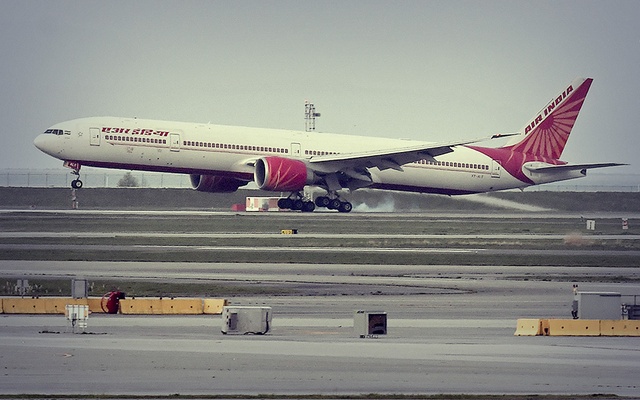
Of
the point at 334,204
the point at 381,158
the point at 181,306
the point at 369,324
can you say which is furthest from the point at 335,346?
the point at 334,204

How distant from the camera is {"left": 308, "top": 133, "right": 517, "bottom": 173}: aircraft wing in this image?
7700 cm

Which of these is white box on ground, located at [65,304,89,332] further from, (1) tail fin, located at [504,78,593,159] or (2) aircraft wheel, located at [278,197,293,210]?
(1) tail fin, located at [504,78,593,159]

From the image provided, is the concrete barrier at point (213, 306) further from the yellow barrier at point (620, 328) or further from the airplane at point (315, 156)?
the airplane at point (315, 156)

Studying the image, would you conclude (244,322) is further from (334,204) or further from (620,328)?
(334,204)

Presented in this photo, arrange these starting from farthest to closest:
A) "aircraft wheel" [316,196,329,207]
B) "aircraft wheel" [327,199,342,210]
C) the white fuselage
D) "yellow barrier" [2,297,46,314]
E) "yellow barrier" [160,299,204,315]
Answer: "aircraft wheel" [327,199,342,210] < "aircraft wheel" [316,196,329,207] < the white fuselage < "yellow barrier" [160,299,204,315] < "yellow barrier" [2,297,46,314]

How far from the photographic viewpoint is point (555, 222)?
8181 cm

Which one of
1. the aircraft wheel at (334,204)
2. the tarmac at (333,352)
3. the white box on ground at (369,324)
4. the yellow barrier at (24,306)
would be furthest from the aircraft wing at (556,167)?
the white box on ground at (369,324)

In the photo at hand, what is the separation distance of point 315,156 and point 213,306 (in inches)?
1922

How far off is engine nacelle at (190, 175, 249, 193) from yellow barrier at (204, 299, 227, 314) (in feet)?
156

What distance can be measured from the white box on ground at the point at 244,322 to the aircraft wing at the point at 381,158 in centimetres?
5025

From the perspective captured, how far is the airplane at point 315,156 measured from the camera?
7294 cm

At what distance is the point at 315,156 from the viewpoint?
260ft

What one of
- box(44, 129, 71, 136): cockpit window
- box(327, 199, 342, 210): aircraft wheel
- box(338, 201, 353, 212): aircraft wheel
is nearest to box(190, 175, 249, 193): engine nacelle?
box(327, 199, 342, 210): aircraft wheel

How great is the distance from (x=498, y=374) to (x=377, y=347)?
3.84 meters
